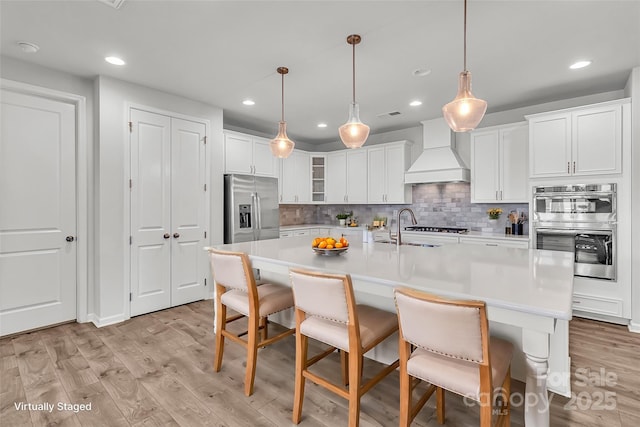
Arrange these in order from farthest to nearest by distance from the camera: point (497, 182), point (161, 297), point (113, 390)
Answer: point (497, 182), point (161, 297), point (113, 390)

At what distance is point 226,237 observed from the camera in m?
4.46

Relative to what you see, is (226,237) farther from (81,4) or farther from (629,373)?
(629,373)

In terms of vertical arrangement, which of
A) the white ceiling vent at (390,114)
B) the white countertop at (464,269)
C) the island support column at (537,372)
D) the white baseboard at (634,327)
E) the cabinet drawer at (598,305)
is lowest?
the white baseboard at (634,327)

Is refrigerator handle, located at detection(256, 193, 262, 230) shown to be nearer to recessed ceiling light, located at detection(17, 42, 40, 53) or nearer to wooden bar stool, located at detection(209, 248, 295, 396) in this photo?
wooden bar stool, located at detection(209, 248, 295, 396)

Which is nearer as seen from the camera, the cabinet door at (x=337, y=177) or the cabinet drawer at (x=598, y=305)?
the cabinet drawer at (x=598, y=305)

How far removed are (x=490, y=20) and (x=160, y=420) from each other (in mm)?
3506

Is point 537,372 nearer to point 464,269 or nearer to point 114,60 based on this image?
point 464,269

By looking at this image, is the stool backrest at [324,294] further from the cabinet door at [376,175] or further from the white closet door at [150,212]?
the cabinet door at [376,175]

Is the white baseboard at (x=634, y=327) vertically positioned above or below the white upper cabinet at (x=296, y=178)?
below

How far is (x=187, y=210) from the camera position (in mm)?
3980

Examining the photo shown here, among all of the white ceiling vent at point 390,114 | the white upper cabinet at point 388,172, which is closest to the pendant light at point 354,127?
the white ceiling vent at point 390,114

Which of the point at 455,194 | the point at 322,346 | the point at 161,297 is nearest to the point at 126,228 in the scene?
the point at 161,297

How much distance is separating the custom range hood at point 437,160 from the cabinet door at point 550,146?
971 mm

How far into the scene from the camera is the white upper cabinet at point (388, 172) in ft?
17.2
